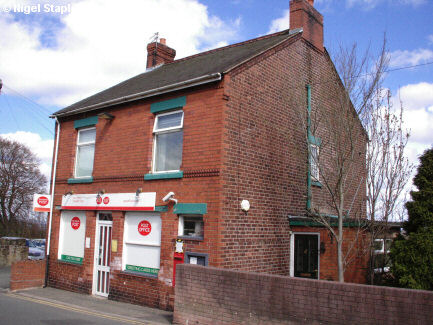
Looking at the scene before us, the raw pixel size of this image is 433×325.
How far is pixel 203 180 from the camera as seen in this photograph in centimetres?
1032

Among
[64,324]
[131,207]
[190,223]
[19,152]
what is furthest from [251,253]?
[19,152]

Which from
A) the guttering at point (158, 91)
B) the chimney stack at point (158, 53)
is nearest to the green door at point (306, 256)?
the guttering at point (158, 91)

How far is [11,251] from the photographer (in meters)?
21.6

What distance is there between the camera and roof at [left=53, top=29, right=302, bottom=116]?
1103 cm

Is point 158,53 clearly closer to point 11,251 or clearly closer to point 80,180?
point 80,180

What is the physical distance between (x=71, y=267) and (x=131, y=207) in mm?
3724

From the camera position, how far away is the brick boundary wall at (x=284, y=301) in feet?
20.3

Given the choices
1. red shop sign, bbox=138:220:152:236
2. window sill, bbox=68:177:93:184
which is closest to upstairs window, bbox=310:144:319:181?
red shop sign, bbox=138:220:152:236

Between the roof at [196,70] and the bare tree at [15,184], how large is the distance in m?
27.4

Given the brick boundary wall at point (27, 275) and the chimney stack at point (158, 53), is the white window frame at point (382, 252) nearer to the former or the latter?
the brick boundary wall at point (27, 275)

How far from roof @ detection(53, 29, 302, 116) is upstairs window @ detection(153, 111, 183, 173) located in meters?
0.82

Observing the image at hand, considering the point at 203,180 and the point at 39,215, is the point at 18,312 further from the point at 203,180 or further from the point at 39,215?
the point at 39,215

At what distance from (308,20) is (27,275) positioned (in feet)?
42.2

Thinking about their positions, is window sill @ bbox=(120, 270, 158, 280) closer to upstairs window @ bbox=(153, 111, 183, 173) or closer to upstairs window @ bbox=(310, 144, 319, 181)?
upstairs window @ bbox=(153, 111, 183, 173)
